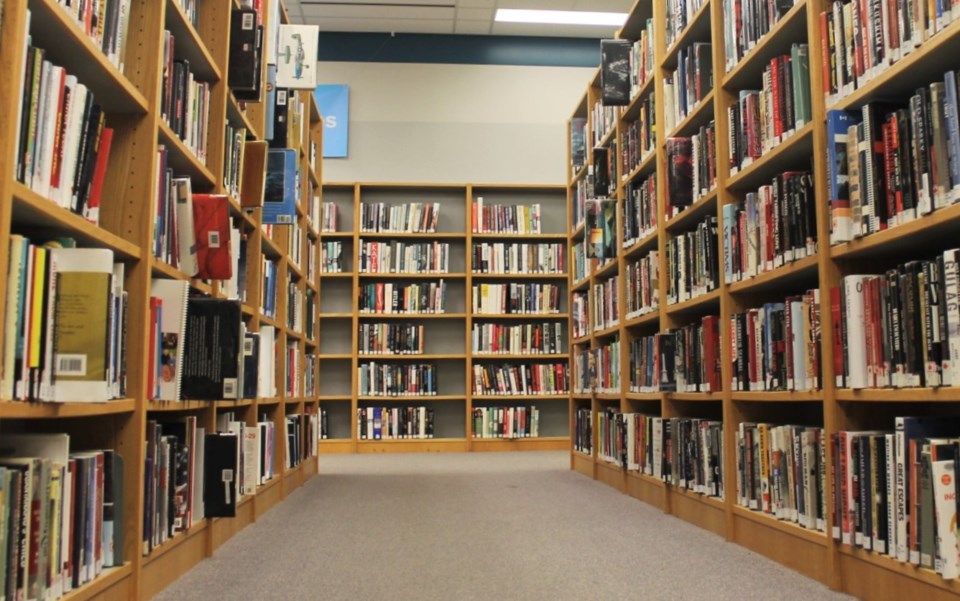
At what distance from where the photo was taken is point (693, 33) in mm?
3670

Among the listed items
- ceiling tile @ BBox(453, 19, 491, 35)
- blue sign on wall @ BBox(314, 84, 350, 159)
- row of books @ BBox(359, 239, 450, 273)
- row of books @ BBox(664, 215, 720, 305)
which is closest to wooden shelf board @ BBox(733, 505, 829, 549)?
row of books @ BBox(664, 215, 720, 305)

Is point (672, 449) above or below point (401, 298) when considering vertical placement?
below

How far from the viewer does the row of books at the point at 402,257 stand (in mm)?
7457

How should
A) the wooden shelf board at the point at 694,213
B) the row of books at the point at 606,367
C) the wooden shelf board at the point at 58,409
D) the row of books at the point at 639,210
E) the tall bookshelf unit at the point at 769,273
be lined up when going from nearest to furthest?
the wooden shelf board at the point at 58,409
the tall bookshelf unit at the point at 769,273
the wooden shelf board at the point at 694,213
the row of books at the point at 639,210
the row of books at the point at 606,367

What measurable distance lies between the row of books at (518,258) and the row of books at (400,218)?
0.50 metres

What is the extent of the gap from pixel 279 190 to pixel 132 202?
161cm

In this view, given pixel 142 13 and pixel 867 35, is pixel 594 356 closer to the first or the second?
pixel 867 35

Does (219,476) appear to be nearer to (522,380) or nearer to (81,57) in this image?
(81,57)

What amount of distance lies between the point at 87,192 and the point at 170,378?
642 mm

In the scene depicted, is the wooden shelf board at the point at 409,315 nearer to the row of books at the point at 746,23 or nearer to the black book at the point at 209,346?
the row of books at the point at 746,23

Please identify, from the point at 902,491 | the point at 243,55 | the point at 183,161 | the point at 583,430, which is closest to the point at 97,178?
the point at 183,161

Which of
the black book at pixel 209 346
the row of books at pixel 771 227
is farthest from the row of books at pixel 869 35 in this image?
the black book at pixel 209 346

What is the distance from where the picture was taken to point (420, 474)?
5.35 metres

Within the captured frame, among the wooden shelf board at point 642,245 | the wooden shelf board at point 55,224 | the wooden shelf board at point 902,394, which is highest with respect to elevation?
the wooden shelf board at point 642,245
